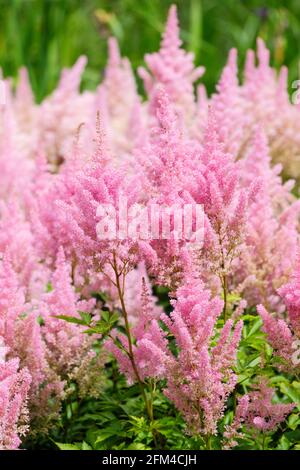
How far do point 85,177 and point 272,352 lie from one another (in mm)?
995

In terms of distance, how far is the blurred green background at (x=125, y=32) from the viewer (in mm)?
9359

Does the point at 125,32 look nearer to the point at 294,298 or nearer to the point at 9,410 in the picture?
the point at 294,298

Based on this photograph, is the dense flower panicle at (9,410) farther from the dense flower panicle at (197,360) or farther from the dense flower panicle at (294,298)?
the dense flower panicle at (294,298)

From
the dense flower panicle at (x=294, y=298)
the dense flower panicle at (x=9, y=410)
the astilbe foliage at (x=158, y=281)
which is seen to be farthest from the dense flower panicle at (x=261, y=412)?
the dense flower panicle at (x=9, y=410)

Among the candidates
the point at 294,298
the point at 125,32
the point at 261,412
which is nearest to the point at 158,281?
the point at 294,298

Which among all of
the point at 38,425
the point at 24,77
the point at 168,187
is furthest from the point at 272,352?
the point at 24,77

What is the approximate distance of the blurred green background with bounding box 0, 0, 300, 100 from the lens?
9359 millimetres

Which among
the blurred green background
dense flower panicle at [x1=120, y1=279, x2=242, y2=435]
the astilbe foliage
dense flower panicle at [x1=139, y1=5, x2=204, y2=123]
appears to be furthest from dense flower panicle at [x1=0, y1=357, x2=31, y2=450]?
the blurred green background

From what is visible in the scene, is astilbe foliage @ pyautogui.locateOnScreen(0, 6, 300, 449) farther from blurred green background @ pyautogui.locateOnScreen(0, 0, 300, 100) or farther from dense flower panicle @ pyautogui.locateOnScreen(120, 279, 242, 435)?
blurred green background @ pyautogui.locateOnScreen(0, 0, 300, 100)

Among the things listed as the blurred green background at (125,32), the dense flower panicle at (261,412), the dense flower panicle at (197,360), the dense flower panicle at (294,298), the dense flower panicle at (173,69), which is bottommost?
the dense flower panicle at (261,412)

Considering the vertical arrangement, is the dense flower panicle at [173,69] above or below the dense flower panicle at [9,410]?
above

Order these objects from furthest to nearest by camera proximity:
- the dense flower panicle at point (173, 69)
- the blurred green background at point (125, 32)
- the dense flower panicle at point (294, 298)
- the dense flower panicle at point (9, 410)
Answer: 1. the blurred green background at point (125, 32)
2. the dense flower panicle at point (173, 69)
3. the dense flower panicle at point (294, 298)
4. the dense flower panicle at point (9, 410)

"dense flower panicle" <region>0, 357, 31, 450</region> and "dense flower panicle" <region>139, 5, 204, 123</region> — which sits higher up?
"dense flower panicle" <region>139, 5, 204, 123</region>

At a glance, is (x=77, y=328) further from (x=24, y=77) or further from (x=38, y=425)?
(x=24, y=77)
